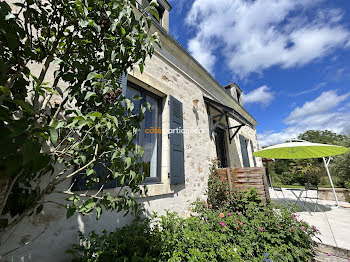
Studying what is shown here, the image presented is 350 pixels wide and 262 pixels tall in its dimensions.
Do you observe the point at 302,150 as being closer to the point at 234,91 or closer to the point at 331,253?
the point at 331,253

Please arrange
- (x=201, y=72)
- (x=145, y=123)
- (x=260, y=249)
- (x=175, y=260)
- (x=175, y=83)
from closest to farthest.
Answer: (x=175, y=260) < (x=260, y=249) < (x=145, y=123) < (x=175, y=83) < (x=201, y=72)

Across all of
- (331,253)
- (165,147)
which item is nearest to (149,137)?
(165,147)

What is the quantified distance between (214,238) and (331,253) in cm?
223

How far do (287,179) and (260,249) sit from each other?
2581 centimetres

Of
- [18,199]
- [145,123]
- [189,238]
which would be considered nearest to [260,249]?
[189,238]

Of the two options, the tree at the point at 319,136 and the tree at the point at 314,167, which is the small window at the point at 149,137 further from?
the tree at the point at 319,136

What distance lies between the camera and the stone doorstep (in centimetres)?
245

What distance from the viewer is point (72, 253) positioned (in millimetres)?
1616

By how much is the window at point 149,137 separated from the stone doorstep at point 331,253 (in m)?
3.07

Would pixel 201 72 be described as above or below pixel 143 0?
below

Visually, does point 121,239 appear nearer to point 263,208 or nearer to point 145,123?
point 145,123

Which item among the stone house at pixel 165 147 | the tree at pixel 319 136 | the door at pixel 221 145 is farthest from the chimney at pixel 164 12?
the tree at pixel 319 136

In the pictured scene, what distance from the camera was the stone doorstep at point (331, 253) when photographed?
96.5 inches

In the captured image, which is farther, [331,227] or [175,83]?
[175,83]
